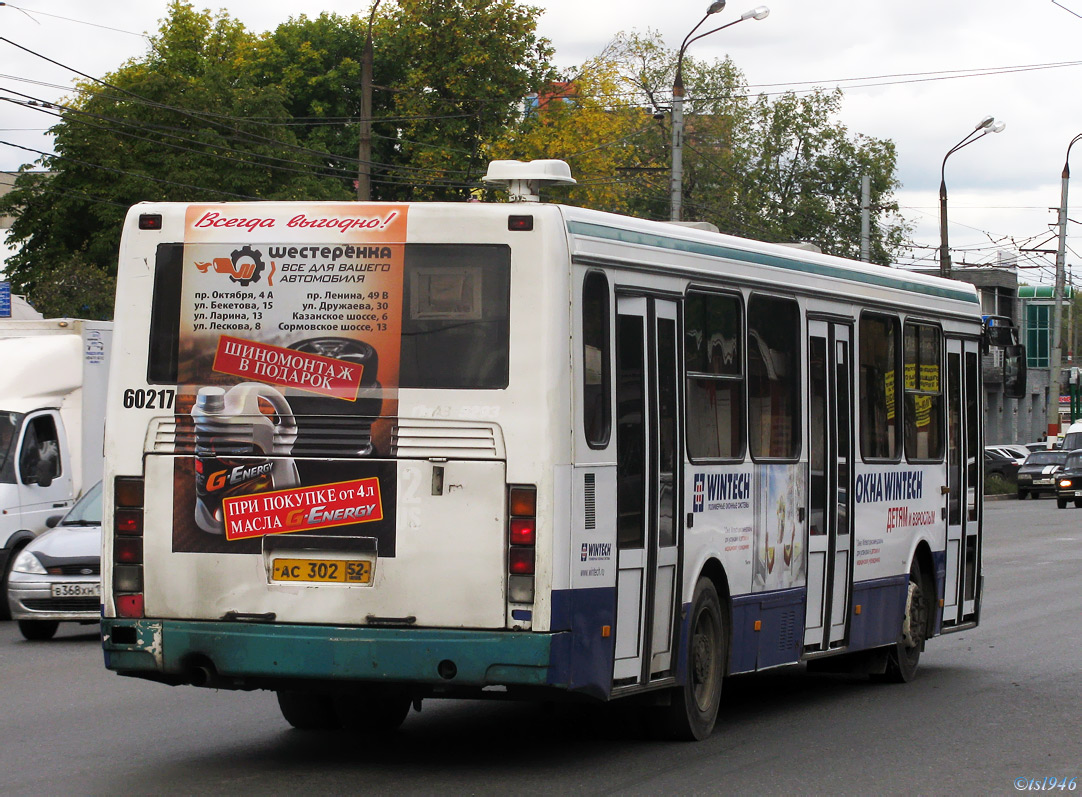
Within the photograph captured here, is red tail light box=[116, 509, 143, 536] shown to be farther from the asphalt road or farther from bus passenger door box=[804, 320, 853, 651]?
bus passenger door box=[804, 320, 853, 651]

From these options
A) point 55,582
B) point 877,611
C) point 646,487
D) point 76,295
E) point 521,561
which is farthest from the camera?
point 76,295

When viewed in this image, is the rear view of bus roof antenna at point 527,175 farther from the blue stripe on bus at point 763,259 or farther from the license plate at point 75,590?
the license plate at point 75,590

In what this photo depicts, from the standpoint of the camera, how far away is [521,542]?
7.77 m

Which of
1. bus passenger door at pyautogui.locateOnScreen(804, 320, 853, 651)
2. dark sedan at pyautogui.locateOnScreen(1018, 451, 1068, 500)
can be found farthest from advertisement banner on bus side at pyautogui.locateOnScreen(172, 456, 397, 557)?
dark sedan at pyautogui.locateOnScreen(1018, 451, 1068, 500)

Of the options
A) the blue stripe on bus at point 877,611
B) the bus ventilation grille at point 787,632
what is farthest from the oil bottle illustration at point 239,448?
the blue stripe on bus at point 877,611

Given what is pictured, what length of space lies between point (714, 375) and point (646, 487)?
1139mm

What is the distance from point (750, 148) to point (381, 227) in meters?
74.2

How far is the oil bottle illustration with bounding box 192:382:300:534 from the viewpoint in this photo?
8109 millimetres

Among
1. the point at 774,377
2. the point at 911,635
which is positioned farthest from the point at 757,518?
the point at 911,635

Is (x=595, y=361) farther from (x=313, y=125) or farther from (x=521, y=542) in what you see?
(x=313, y=125)

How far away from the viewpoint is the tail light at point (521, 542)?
25.4 feet

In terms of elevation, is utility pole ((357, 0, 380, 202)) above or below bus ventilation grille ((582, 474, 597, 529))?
above

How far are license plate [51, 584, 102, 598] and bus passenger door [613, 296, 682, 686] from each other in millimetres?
8393

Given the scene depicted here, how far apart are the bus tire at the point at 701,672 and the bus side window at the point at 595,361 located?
1.43 metres
